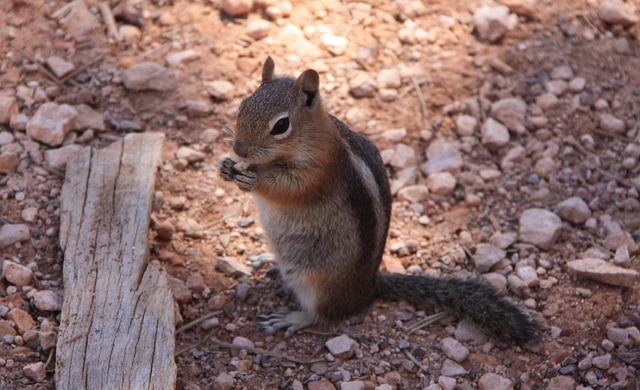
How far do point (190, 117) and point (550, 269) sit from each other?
2527mm

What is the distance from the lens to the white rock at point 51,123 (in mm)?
4656

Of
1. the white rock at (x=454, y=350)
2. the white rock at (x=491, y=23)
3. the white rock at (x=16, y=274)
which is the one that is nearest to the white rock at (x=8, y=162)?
the white rock at (x=16, y=274)

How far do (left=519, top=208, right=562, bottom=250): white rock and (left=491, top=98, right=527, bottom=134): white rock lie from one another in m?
0.79

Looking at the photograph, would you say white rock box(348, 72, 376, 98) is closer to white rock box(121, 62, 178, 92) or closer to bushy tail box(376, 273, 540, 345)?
white rock box(121, 62, 178, 92)

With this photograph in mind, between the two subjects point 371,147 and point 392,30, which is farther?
point 392,30

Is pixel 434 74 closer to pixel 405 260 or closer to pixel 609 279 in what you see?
pixel 405 260

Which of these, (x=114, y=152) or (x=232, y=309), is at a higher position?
(x=114, y=152)

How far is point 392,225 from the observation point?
4.86 metres

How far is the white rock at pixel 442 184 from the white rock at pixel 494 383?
4.98 feet

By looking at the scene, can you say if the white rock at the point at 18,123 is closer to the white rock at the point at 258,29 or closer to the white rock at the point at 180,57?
the white rock at the point at 180,57

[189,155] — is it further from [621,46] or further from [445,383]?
[621,46]

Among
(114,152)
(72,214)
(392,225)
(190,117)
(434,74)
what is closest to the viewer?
(72,214)

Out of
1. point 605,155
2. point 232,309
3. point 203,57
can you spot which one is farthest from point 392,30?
point 232,309

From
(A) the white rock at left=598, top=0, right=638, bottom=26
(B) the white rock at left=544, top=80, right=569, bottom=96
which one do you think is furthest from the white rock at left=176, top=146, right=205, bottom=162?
(A) the white rock at left=598, top=0, right=638, bottom=26
